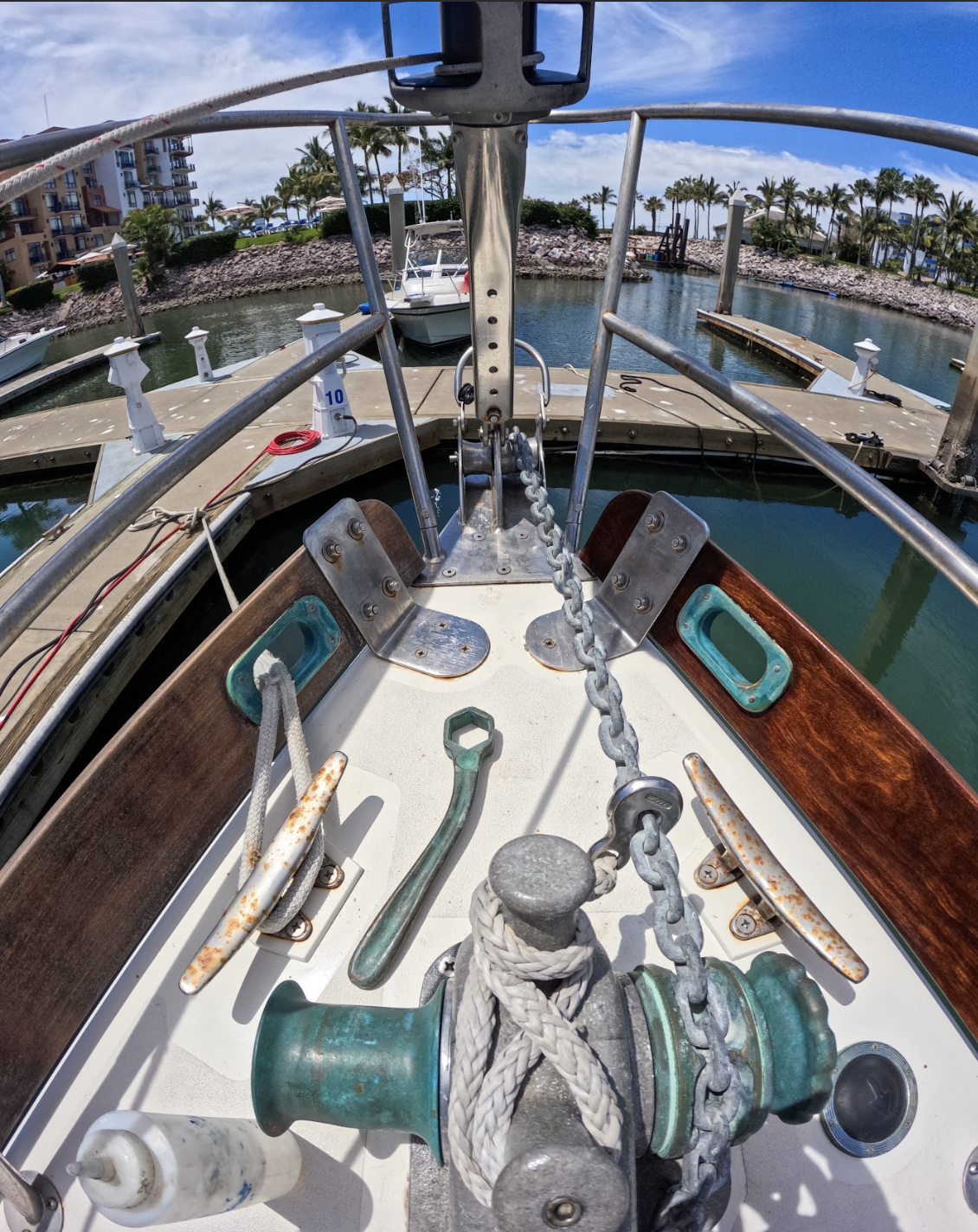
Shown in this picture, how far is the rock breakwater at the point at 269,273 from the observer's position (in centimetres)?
2436

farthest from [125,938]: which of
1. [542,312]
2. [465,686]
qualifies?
[542,312]

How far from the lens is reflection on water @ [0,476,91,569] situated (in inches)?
279

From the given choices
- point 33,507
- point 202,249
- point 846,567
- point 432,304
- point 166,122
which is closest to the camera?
point 166,122

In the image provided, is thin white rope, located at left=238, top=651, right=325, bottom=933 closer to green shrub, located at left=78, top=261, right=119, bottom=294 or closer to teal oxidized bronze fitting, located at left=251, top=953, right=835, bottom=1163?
teal oxidized bronze fitting, located at left=251, top=953, right=835, bottom=1163

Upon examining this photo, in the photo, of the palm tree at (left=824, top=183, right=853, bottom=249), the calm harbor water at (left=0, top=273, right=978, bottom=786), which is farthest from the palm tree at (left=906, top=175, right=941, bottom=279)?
the calm harbor water at (left=0, top=273, right=978, bottom=786)

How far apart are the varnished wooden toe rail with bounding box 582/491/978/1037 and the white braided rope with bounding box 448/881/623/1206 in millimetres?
872

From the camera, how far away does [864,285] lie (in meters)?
27.5

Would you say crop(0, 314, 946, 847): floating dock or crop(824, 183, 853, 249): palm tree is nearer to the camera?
crop(0, 314, 946, 847): floating dock

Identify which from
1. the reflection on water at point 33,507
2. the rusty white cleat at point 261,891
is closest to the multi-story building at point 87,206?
the reflection on water at point 33,507

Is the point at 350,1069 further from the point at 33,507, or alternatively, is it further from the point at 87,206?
the point at 87,206

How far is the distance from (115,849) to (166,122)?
4.00 feet

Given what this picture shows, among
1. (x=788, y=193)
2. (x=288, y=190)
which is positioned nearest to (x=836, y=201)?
(x=788, y=193)

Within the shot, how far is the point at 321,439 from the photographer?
6.69 m

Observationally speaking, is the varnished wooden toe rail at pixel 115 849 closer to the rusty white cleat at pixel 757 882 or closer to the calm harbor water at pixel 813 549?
the rusty white cleat at pixel 757 882
